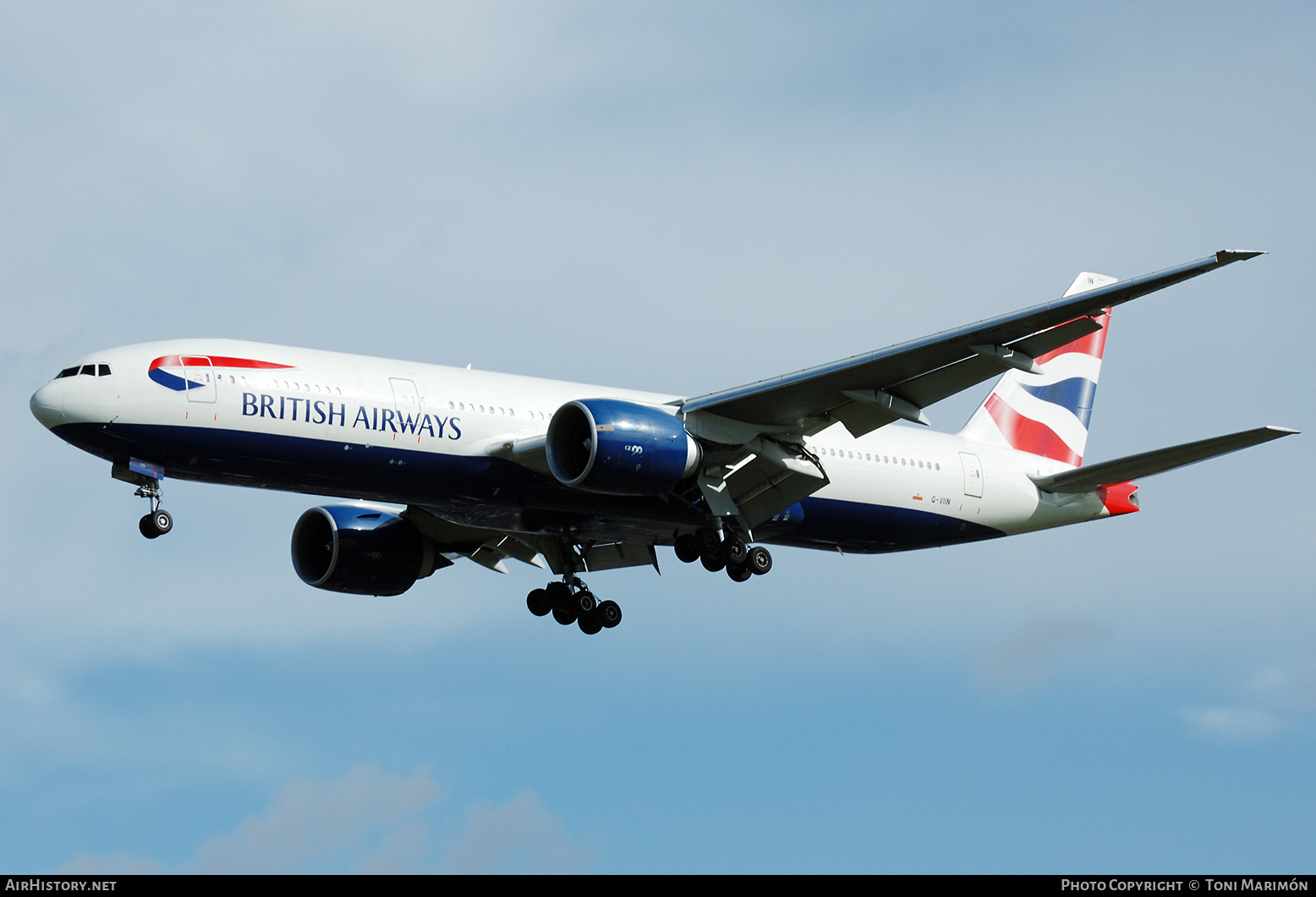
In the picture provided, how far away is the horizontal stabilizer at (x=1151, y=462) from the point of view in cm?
2948

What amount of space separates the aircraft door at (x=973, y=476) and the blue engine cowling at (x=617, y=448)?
888 centimetres

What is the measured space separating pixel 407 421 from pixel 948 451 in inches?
533

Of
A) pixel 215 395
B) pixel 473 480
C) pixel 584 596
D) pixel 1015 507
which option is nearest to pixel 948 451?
pixel 1015 507

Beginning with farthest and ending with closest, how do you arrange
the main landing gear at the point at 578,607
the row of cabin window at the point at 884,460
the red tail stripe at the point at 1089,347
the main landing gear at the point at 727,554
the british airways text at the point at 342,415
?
the red tail stripe at the point at 1089,347
the main landing gear at the point at 578,607
the row of cabin window at the point at 884,460
the main landing gear at the point at 727,554
the british airways text at the point at 342,415

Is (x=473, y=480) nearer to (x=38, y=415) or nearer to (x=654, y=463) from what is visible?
(x=654, y=463)

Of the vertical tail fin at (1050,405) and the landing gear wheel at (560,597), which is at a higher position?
the vertical tail fin at (1050,405)

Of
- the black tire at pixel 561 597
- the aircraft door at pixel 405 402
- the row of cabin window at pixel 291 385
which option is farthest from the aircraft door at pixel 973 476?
the row of cabin window at pixel 291 385

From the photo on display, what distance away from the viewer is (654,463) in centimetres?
2953

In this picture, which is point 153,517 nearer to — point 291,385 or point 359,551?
point 291,385


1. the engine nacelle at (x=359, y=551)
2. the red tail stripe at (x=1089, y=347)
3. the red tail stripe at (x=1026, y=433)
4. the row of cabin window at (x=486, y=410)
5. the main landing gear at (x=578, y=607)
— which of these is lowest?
the main landing gear at (x=578, y=607)

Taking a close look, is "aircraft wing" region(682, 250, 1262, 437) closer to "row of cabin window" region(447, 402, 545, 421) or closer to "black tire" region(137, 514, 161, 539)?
"row of cabin window" region(447, 402, 545, 421)

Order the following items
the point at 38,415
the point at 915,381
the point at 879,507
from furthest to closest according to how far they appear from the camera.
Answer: the point at 879,507, the point at 915,381, the point at 38,415

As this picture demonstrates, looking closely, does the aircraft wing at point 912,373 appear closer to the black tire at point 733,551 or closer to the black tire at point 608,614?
the black tire at point 733,551

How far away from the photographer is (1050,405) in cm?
4009
